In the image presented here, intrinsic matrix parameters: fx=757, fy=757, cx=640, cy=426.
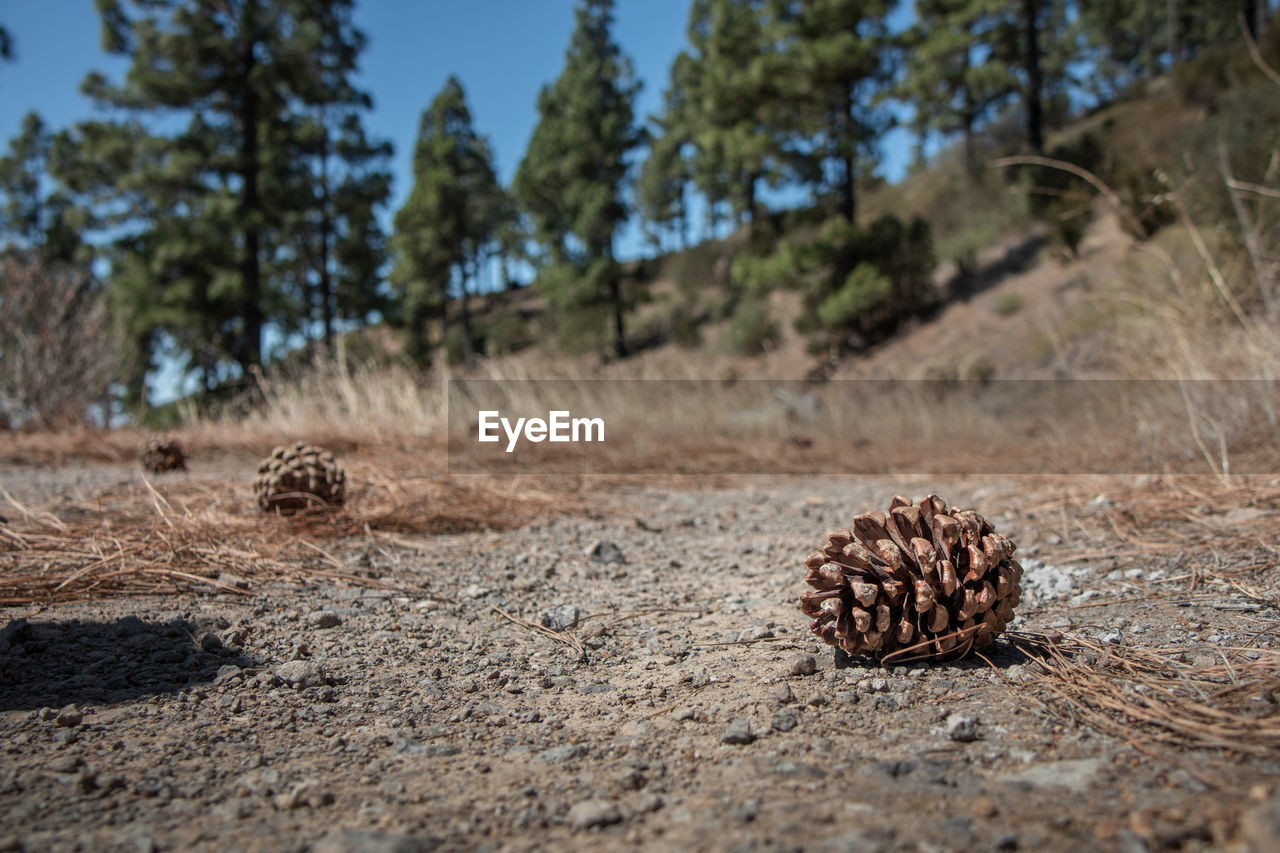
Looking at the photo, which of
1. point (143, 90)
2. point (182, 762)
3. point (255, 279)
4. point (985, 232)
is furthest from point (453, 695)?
point (985, 232)

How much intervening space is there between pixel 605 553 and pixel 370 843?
165cm

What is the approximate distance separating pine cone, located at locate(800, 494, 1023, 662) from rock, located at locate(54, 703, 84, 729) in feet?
4.07

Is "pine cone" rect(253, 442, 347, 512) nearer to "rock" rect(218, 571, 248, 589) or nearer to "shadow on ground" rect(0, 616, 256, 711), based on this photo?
"rock" rect(218, 571, 248, 589)

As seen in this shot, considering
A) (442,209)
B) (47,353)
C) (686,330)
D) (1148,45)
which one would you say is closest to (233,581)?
(47,353)

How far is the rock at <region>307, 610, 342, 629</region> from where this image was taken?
5.67ft

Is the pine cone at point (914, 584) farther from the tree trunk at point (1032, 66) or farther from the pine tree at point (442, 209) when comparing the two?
the pine tree at point (442, 209)

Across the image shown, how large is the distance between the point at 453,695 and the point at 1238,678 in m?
1.33

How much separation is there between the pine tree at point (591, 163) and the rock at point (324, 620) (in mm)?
19680

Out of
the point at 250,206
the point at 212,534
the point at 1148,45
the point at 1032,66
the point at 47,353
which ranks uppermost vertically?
the point at 1148,45

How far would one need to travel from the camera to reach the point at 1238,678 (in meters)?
1.21

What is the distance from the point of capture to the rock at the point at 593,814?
0.94 metres

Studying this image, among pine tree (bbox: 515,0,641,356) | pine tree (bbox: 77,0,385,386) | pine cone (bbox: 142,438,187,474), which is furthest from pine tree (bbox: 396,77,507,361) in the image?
pine cone (bbox: 142,438,187,474)

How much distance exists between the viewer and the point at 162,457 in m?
4.12

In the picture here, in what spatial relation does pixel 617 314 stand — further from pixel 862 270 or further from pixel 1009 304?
pixel 1009 304
